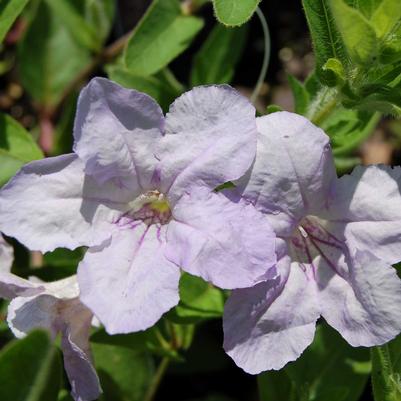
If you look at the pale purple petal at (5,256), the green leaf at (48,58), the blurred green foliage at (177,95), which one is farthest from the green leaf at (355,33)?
the green leaf at (48,58)

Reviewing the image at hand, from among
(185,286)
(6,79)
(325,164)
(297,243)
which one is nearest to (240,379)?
(185,286)

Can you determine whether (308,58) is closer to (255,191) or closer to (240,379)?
(240,379)

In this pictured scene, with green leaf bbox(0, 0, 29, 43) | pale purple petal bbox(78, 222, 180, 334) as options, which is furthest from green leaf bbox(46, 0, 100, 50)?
pale purple petal bbox(78, 222, 180, 334)

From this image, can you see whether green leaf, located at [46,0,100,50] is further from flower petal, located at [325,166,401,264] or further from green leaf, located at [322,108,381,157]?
flower petal, located at [325,166,401,264]

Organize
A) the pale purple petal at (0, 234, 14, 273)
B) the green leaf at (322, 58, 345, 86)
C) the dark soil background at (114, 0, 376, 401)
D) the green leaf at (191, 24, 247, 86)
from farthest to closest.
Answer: the dark soil background at (114, 0, 376, 401)
the green leaf at (191, 24, 247, 86)
the pale purple petal at (0, 234, 14, 273)
the green leaf at (322, 58, 345, 86)

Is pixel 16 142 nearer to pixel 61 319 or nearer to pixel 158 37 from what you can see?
pixel 158 37

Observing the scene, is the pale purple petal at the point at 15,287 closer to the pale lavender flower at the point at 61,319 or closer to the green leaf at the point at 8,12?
the pale lavender flower at the point at 61,319

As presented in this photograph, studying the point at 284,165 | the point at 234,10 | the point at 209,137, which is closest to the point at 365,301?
the point at 284,165
